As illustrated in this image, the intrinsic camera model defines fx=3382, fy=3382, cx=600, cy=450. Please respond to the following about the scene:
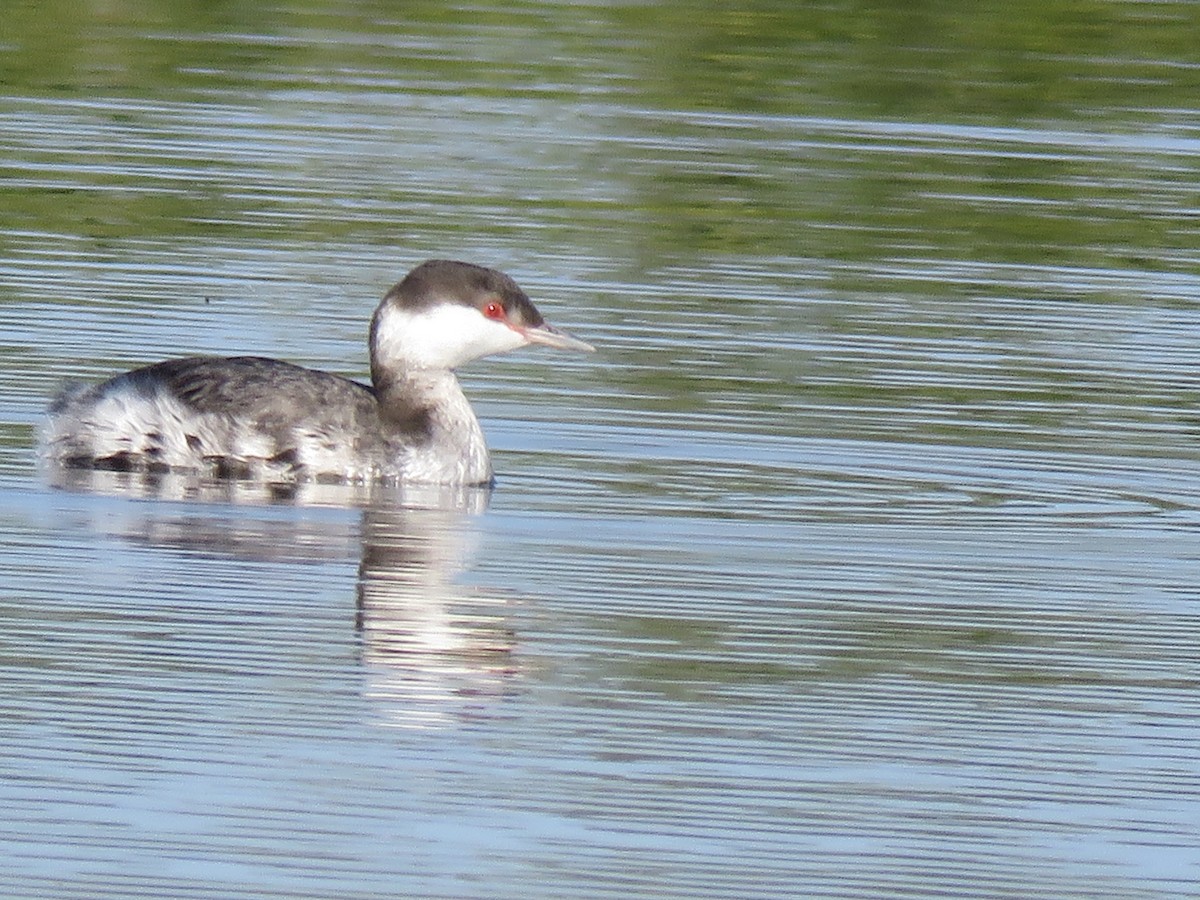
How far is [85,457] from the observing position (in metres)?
11.4

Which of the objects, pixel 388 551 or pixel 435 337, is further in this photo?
pixel 435 337

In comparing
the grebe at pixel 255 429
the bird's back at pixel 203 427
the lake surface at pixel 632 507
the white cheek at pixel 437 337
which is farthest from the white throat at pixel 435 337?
the bird's back at pixel 203 427

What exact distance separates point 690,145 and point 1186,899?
1283 cm

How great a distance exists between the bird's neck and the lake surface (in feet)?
0.42

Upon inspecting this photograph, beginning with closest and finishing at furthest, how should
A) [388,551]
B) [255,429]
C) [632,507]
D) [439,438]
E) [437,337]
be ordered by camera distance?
[388,551]
[632,507]
[255,429]
[439,438]
[437,337]

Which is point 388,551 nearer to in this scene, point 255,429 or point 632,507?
point 632,507

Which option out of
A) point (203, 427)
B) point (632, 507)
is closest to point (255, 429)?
point (203, 427)

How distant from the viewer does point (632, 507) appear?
35.6ft

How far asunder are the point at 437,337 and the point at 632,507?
1.43 meters

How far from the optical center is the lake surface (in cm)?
734

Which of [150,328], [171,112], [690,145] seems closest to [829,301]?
[150,328]

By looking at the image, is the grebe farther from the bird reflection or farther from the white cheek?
the white cheek

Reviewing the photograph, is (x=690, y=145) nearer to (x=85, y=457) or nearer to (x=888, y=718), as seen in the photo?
(x=85, y=457)

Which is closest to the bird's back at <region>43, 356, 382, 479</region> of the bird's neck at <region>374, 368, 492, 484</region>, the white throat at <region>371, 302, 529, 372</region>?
the bird's neck at <region>374, 368, 492, 484</region>
